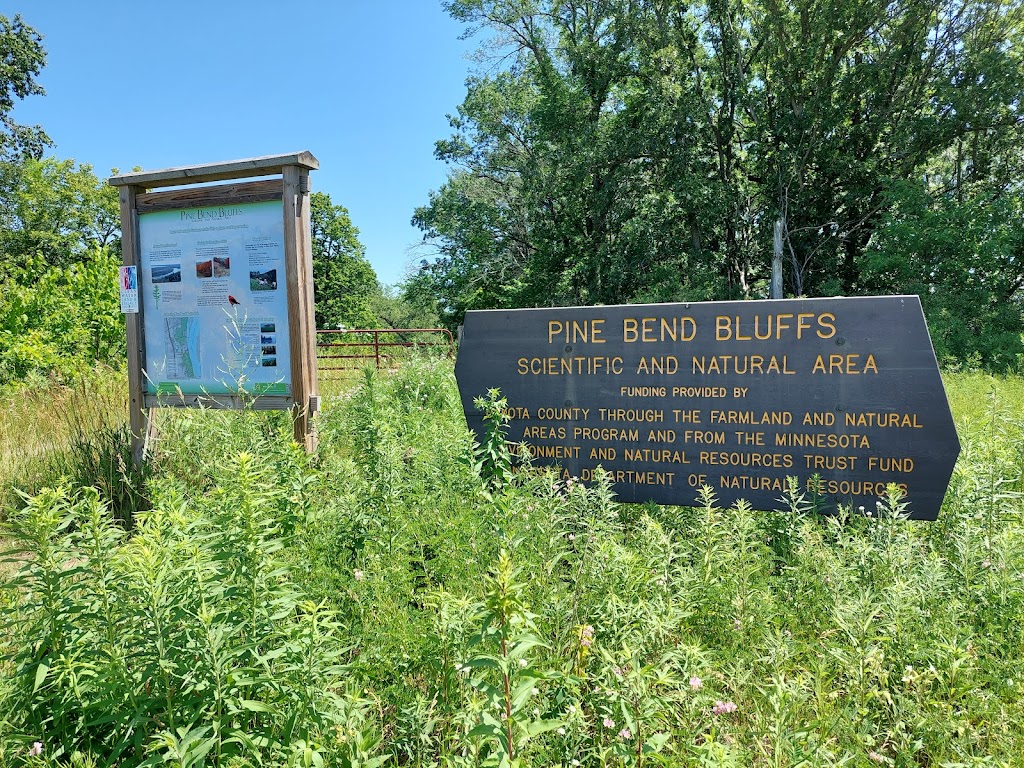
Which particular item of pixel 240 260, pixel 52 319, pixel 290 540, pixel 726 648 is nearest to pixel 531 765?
pixel 726 648

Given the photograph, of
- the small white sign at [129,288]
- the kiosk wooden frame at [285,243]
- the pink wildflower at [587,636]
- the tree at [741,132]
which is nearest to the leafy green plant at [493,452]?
the pink wildflower at [587,636]

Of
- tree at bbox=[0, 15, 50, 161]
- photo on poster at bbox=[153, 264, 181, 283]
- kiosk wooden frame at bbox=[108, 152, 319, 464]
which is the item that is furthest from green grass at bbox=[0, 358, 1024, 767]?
tree at bbox=[0, 15, 50, 161]

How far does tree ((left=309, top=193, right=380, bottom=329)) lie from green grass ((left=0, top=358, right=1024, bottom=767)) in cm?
4672

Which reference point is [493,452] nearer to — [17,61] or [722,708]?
[722,708]

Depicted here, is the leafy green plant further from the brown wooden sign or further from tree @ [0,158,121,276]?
tree @ [0,158,121,276]

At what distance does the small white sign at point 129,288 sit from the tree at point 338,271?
42.7 metres

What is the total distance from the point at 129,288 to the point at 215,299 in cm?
96

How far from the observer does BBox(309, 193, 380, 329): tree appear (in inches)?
1923

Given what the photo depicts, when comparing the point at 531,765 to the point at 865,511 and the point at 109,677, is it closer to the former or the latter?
the point at 109,677

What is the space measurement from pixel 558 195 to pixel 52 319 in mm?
17079

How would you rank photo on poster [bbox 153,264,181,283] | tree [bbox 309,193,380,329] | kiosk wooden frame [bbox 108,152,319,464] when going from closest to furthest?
kiosk wooden frame [bbox 108,152,319,464]
photo on poster [bbox 153,264,181,283]
tree [bbox 309,193,380,329]

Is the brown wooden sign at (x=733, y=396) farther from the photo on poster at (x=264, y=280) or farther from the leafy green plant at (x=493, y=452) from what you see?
the photo on poster at (x=264, y=280)

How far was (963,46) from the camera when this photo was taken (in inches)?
745

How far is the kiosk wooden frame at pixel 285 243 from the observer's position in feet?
17.2
